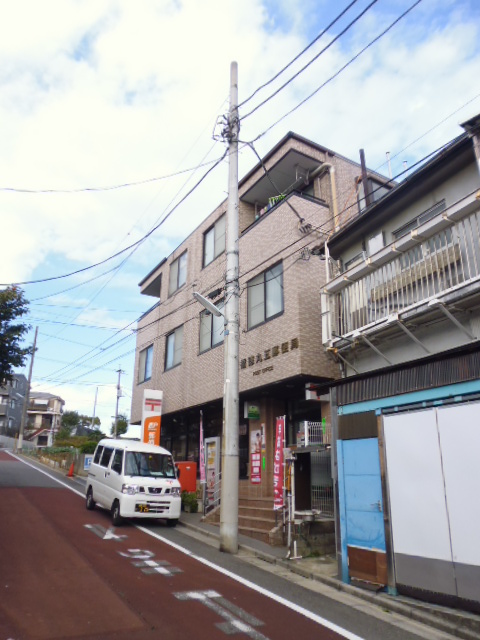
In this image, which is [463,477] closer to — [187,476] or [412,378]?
[412,378]

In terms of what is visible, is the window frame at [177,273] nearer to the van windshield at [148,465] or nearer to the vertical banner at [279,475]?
the van windshield at [148,465]

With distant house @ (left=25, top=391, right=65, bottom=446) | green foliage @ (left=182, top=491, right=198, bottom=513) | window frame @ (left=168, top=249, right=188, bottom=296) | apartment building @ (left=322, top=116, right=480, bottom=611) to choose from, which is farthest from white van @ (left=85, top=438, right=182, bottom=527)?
distant house @ (left=25, top=391, right=65, bottom=446)

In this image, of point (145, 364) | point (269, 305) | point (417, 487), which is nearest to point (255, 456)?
point (269, 305)

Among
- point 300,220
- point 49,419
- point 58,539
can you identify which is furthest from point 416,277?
point 49,419

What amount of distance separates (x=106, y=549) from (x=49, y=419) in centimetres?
7223

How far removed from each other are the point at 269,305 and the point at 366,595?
8.99m

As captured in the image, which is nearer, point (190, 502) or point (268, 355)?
point (268, 355)

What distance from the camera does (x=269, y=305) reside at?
1462cm

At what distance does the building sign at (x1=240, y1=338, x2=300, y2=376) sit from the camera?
506 inches

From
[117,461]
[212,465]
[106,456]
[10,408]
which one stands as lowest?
[212,465]

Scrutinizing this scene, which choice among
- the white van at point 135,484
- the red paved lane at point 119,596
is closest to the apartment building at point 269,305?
the white van at point 135,484

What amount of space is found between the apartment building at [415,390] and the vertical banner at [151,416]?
10606mm

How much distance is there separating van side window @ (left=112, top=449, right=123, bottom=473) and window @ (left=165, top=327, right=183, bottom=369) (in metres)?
7.25

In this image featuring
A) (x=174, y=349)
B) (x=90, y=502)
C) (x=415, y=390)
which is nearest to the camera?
(x=415, y=390)
